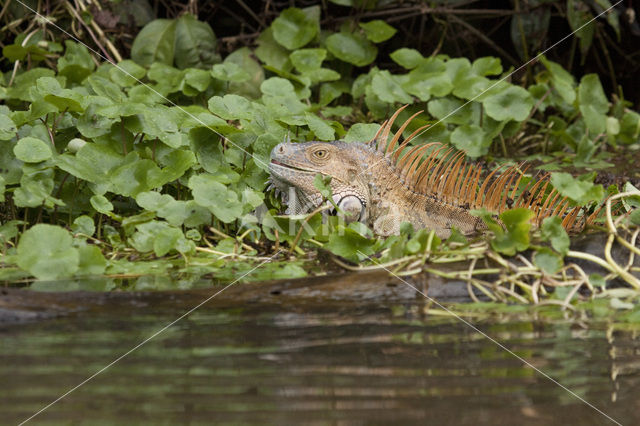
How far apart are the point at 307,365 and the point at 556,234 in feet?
4.65

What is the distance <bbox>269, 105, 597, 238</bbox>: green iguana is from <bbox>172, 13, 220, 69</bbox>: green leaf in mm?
2804

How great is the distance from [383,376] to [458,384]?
0.25 meters

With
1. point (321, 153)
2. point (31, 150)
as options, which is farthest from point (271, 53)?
point (31, 150)

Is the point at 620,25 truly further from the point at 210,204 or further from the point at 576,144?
the point at 210,204

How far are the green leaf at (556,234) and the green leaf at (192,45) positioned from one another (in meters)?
4.74

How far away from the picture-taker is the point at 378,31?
7.64 meters

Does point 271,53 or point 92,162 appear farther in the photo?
point 271,53

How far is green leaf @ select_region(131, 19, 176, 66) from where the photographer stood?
7.38 m

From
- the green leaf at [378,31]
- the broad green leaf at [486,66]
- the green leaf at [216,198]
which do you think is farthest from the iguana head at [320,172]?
the green leaf at [378,31]

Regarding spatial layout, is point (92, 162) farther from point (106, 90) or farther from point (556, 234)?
point (556, 234)

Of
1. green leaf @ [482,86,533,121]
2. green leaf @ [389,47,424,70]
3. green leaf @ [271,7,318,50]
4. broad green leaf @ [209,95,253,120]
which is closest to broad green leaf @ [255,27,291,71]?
green leaf @ [271,7,318,50]

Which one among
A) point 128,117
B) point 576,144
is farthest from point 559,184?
point 576,144

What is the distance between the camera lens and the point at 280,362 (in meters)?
2.76

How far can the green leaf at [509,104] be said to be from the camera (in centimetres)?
650
